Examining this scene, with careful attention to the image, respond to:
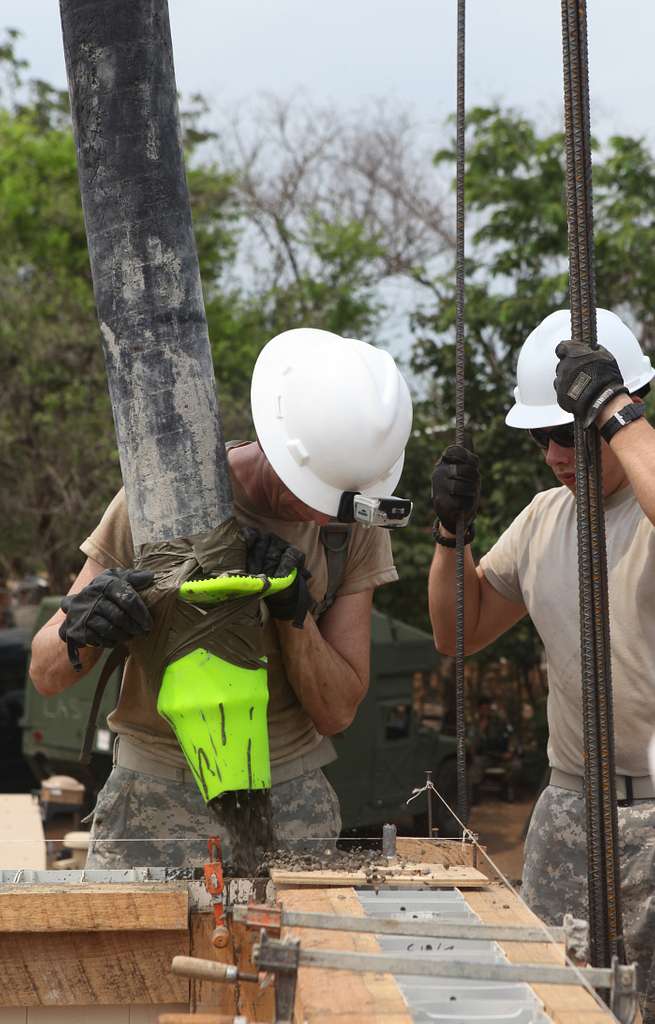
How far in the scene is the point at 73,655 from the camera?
8.67 feet

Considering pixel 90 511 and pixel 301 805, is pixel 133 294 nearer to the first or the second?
pixel 301 805

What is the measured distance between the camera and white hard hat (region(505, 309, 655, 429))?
3357 mm

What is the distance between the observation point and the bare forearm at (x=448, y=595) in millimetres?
3578

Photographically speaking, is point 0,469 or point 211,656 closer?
point 211,656

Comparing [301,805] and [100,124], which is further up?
[100,124]

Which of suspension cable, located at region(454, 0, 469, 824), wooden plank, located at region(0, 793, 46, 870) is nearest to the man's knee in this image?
suspension cable, located at region(454, 0, 469, 824)

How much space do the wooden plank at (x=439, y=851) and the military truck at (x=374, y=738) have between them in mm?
6572

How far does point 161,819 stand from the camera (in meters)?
3.01

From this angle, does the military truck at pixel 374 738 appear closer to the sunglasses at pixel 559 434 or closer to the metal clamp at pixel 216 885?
the sunglasses at pixel 559 434

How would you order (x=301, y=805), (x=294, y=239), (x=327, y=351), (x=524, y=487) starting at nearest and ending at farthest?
(x=327, y=351) < (x=301, y=805) < (x=524, y=487) < (x=294, y=239)

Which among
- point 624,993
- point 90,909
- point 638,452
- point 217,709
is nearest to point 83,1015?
point 90,909

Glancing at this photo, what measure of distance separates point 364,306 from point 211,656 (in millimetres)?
13842

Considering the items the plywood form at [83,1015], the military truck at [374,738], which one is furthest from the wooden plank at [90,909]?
the military truck at [374,738]

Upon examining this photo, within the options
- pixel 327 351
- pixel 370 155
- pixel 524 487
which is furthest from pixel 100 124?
pixel 370 155
